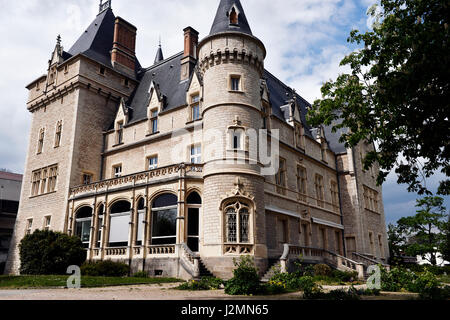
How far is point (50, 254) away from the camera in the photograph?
806 inches

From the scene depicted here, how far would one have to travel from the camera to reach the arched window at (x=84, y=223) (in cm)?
2427

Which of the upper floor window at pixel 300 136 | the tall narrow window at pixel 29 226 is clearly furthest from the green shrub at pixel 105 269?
the upper floor window at pixel 300 136

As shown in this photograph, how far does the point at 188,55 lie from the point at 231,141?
10.4 metres

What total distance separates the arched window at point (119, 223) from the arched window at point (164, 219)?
214cm

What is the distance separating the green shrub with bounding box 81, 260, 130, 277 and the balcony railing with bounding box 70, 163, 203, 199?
4.68 metres

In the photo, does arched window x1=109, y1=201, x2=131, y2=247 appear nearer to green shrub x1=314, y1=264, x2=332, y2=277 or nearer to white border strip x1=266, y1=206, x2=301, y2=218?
white border strip x1=266, y1=206, x2=301, y2=218

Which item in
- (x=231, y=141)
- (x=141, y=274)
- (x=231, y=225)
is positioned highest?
(x=231, y=141)

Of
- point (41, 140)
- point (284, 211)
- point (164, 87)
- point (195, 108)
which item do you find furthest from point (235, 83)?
point (41, 140)

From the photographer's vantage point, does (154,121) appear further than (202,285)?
Yes

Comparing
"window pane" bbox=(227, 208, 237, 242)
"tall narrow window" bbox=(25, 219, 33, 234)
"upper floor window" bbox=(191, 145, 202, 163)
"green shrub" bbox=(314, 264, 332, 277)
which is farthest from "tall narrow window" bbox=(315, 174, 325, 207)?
"tall narrow window" bbox=(25, 219, 33, 234)

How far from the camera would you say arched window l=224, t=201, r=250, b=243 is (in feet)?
62.1

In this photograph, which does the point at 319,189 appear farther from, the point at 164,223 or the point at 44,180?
the point at 44,180

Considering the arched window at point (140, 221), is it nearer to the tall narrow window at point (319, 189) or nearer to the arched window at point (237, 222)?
the arched window at point (237, 222)

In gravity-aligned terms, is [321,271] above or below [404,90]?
below
